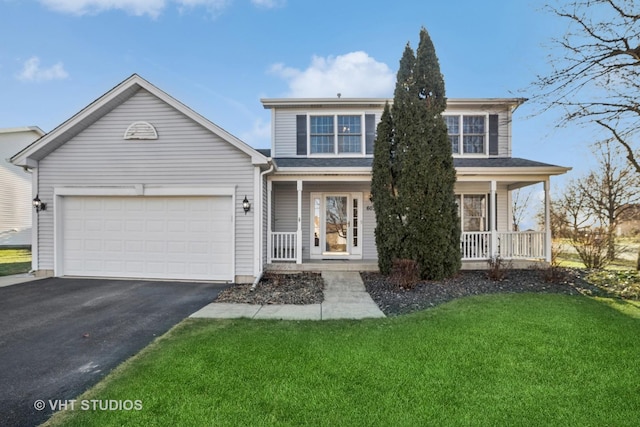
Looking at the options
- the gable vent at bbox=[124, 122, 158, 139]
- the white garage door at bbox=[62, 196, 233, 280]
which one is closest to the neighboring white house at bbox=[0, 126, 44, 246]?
the white garage door at bbox=[62, 196, 233, 280]

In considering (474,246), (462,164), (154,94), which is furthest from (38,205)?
(474,246)

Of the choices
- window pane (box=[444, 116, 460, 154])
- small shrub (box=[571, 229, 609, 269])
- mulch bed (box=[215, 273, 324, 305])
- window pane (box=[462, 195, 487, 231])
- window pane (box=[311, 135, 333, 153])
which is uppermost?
window pane (box=[444, 116, 460, 154])

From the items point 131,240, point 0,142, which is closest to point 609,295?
point 131,240

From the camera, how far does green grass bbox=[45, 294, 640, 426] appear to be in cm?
267

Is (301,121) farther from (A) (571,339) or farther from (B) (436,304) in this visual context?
(A) (571,339)

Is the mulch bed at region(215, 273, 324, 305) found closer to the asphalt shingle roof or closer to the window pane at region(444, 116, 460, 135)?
the asphalt shingle roof

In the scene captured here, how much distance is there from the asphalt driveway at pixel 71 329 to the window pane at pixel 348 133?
21.6 ft

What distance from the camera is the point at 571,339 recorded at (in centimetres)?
430

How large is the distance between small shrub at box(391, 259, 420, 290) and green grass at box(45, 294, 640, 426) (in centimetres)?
220

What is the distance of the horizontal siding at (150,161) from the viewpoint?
27.7ft

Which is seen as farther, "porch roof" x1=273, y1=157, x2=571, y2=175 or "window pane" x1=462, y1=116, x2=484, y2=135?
"window pane" x1=462, y1=116, x2=484, y2=135

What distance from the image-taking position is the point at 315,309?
602cm

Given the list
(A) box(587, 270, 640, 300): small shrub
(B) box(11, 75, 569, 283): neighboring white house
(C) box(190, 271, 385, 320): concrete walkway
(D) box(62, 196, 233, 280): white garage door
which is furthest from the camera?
(D) box(62, 196, 233, 280): white garage door

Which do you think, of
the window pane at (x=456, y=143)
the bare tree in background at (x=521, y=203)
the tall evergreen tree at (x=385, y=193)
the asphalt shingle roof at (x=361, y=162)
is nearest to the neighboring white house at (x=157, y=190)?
the asphalt shingle roof at (x=361, y=162)
